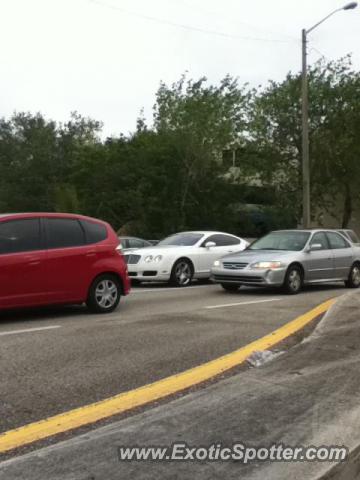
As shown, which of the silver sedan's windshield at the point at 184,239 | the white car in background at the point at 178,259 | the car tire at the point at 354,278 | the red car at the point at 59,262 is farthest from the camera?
the silver sedan's windshield at the point at 184,239

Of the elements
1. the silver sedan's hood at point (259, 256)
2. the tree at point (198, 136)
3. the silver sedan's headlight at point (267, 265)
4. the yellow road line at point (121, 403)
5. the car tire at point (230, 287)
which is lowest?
the yellow road line at point (121, 403)

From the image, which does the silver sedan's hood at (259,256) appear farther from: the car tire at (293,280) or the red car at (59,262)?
the red car at (59,262)

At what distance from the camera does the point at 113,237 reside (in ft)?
33.0

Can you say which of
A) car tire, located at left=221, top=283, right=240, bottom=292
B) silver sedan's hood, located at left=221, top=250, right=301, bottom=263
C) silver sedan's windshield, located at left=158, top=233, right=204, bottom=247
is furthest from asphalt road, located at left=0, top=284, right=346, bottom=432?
silver sedan's windshield, located at left=158, top=233, right=204, bottom=247

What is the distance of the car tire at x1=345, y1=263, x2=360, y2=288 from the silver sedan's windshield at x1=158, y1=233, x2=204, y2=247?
3.78 meters

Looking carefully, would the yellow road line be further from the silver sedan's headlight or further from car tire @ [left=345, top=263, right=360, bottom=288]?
car tire @ [left=345, top=263, right=360, bottom=288]

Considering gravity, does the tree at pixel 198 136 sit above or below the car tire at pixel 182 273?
above

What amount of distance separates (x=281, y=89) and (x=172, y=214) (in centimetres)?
1065

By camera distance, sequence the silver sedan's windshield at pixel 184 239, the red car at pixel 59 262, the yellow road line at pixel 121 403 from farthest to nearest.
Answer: the silver sedan's windshield at pixel 184 239 < the red car at pixel 59 262 < the yellow road line at pixel 121 403

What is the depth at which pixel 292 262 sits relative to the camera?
42.8 ft

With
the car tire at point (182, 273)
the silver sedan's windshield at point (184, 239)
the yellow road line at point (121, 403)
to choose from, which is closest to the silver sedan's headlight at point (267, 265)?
the car tire at point (182, 273)

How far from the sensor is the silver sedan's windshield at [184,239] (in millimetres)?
15680

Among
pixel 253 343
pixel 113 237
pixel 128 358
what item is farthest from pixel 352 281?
pixel 128 358

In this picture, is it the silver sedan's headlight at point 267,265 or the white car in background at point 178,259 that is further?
the white car in background at point 178,259
